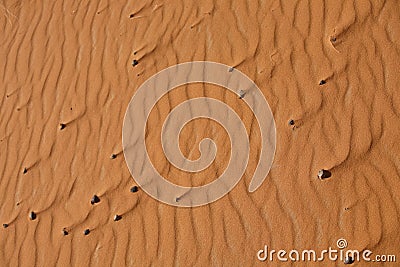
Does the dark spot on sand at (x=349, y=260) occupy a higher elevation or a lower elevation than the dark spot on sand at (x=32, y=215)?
lower

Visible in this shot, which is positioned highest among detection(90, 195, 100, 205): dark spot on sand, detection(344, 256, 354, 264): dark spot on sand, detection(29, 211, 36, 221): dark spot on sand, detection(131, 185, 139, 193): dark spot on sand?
detection(131, 185, 139, 193): dark spot on sand

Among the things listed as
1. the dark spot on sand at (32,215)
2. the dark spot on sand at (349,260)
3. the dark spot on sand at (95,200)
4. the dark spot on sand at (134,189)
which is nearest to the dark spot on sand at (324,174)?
the dark spot on sand at (349,260)

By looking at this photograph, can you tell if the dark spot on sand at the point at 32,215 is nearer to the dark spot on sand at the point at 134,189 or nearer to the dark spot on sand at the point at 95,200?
the dark spot on sand at the point at 95,200

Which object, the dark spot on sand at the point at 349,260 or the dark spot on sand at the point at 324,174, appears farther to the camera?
the dark spot on sand at the point at 324,174

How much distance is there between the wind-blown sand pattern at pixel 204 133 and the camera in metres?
4.14

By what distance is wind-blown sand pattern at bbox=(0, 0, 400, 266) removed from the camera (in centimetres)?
414

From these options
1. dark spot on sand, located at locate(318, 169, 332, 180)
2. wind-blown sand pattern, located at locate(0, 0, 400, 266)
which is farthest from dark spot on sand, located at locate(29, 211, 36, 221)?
dark spot on sand, located at locate(318, 169, 332, 180)

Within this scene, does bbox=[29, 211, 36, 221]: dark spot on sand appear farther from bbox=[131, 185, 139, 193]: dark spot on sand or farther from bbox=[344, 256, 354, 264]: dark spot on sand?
bbox=[344, 256, 354, 264]: dark spot on sand

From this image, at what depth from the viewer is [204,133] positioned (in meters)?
4.69

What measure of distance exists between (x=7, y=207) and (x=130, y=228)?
1.28 meters

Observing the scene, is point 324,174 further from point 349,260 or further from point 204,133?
point 204,133

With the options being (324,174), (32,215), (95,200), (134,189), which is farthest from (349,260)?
(32,215)

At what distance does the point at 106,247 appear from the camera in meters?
4.38

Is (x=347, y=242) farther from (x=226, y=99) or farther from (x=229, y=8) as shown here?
(x=229, y=8)
